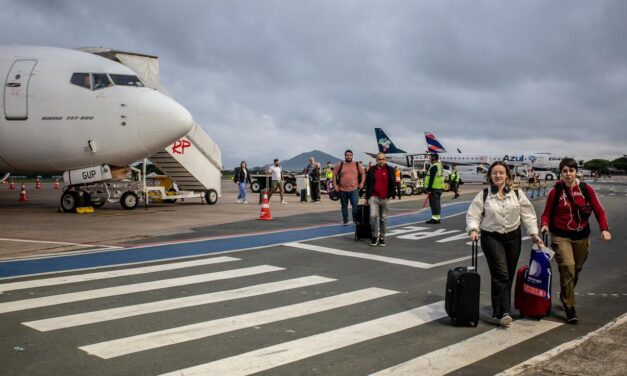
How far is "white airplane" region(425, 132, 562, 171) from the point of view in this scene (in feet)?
219

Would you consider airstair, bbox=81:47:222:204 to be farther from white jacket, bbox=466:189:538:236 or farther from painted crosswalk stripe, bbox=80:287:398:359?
white jacket, bbox=466:189:538:236

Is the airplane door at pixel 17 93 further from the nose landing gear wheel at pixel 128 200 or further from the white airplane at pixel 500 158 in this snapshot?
the white airplane at pixel 500 158

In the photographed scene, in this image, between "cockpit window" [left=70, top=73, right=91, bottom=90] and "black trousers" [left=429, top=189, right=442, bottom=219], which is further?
"cockpit window" [left=70, top=73, right=91, bottom=90]

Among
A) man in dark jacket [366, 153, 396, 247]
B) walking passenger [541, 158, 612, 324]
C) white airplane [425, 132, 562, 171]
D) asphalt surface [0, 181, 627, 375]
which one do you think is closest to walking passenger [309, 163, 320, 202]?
→ man in dark jacket [366, 153, 396, 247]

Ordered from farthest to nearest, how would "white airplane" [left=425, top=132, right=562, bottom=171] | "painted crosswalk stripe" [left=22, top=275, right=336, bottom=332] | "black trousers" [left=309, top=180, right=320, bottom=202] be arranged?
"white airplane" [left=425, top=132, right=562, bottom=171] → "black trousers" [left=309, top=180, right=320, bottom=202] → "painted crosswalk stripe" [left=22, top=275, right=336, bottom=332]

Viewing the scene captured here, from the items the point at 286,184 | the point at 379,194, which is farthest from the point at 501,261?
the point at 286,184

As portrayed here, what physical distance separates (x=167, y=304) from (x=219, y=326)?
1.17 metres

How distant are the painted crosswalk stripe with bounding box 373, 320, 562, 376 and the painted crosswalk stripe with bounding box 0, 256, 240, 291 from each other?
520cm

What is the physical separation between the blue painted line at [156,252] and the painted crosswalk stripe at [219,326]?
13.4ft

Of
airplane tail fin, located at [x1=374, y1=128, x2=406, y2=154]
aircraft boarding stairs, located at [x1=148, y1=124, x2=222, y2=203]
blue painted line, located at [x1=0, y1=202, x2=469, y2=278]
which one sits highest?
airplane tail fin, located at [x1=374, y1=128, x2=406, y2=154]

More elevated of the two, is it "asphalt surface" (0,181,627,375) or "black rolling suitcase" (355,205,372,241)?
"black rolling suitcase" (355,205,372,241)

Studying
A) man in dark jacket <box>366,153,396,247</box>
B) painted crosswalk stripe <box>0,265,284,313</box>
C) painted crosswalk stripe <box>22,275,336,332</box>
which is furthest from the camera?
man in dark jacket <box>366,153,396,247</box>

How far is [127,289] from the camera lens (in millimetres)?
7434

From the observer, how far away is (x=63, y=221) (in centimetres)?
1586
